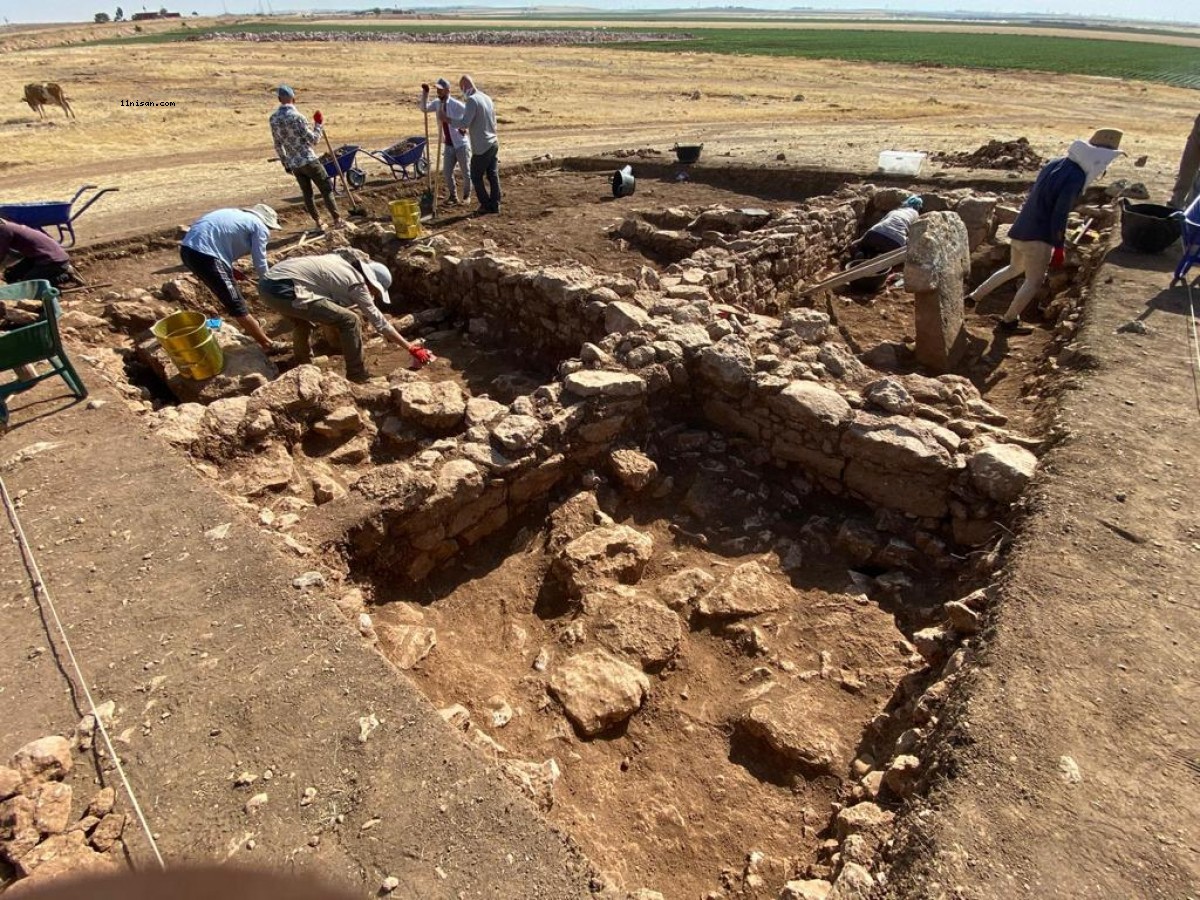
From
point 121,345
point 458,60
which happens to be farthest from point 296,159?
point 458,60

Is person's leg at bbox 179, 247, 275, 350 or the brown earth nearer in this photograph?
the brown earth

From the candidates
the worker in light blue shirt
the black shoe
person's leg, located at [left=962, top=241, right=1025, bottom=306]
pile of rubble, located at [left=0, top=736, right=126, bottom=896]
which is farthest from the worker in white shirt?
pile of rubble, located at [left=0, top=736, right=126, bottom=896]

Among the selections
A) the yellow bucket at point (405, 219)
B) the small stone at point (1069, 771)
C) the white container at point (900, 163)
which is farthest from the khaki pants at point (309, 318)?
the white container at point (900, 163)

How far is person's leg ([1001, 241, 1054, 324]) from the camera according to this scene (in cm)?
692

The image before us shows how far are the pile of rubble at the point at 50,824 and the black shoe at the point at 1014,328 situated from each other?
28.6ft

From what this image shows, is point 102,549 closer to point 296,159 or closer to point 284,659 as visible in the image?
point 284,659

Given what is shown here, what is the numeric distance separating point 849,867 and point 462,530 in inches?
121

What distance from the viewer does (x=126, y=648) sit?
10.2 feet

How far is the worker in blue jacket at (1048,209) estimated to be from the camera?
6348 mm

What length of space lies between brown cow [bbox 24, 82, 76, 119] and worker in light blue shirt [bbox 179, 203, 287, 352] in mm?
21198

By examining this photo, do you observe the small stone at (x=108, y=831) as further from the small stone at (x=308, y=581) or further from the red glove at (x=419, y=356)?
the red glove at (x=419, y=356)

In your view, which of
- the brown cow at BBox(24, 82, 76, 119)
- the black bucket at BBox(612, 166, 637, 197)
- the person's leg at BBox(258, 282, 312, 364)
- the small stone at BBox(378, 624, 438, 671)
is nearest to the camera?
the small stone at BBox(378, 624, 438, 671)

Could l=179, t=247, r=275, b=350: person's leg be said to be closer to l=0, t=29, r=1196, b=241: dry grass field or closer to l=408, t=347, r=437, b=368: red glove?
l=408, t=347, r=437, b=368: red glove

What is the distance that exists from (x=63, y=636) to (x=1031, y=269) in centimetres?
882
